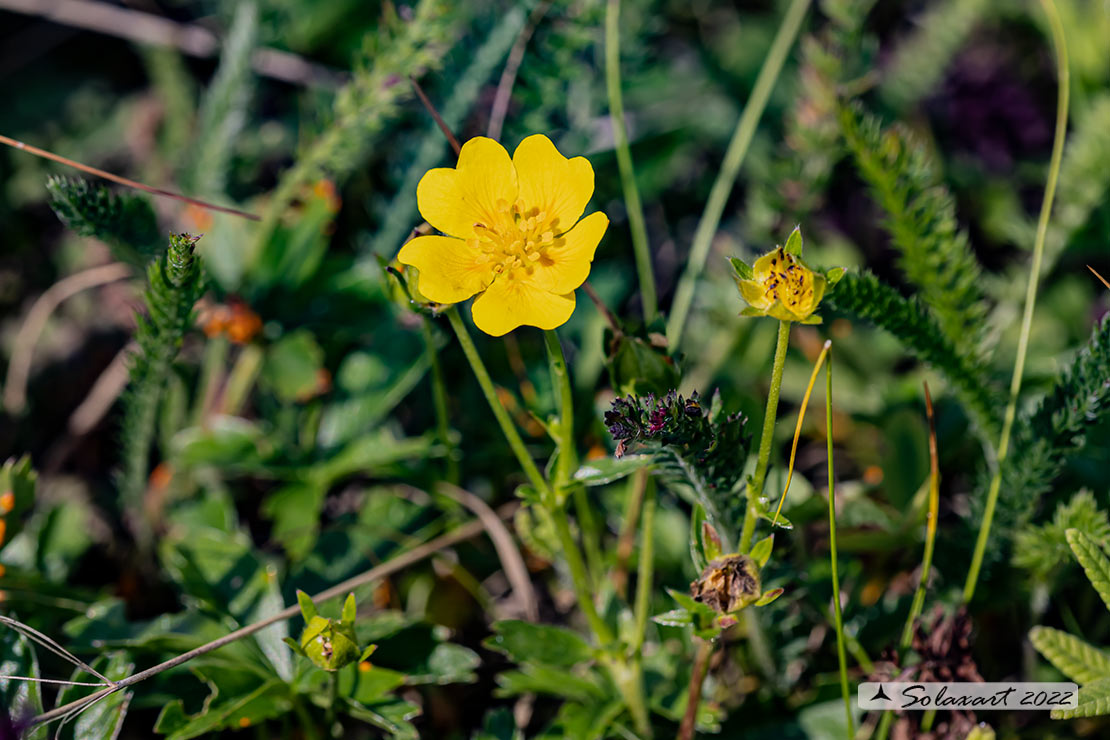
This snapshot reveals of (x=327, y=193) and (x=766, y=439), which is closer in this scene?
(x=766, y=439)

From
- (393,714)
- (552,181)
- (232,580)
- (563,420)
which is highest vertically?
(552,181)

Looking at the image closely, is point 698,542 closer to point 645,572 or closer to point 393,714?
point 645,572

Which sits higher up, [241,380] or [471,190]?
[241,380]

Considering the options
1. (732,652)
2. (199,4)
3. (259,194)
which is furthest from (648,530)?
(199,4)

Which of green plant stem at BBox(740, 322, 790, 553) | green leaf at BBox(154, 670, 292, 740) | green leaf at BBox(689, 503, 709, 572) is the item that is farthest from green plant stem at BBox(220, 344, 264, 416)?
green plant stem at BBox(740, 322, 790, 553)

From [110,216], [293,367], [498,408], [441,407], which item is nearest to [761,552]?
[498,408]

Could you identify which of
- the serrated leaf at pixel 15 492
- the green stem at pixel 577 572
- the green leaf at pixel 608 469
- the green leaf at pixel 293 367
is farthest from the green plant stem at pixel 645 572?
the serrated leaf at pixel 15 492

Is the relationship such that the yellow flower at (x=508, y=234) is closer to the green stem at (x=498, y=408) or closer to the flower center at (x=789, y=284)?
the green stem at (x=498, y=408)
